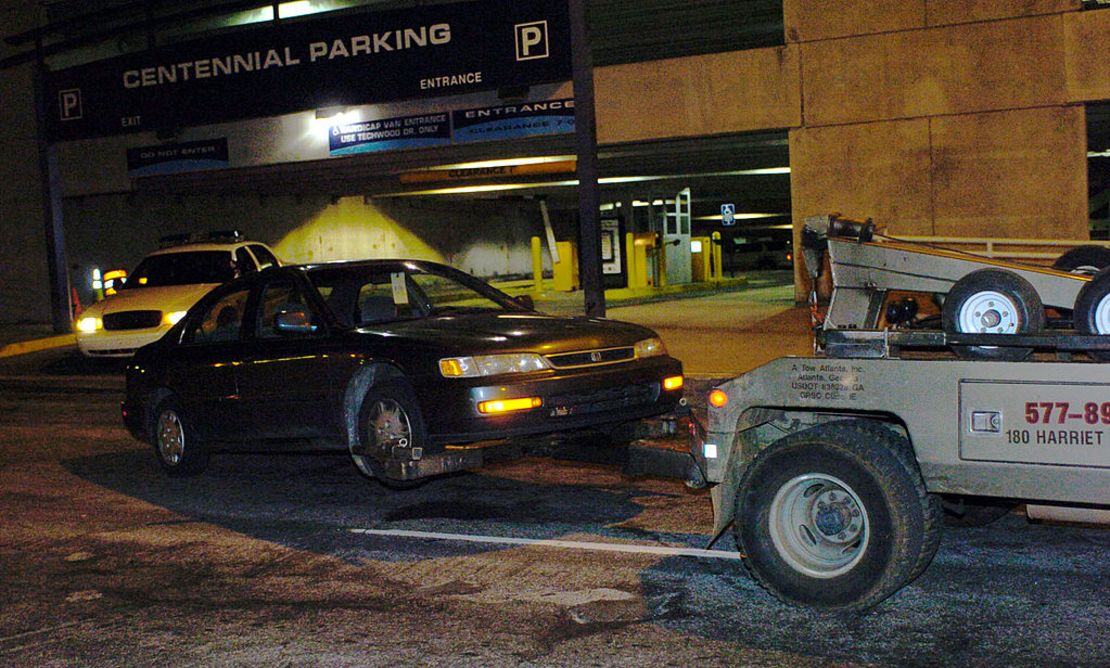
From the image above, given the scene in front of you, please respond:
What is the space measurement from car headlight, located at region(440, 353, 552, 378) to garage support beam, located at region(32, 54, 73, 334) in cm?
1794

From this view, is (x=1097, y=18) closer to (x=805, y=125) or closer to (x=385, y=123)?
(x=805, y=125)

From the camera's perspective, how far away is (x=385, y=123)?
21.2m

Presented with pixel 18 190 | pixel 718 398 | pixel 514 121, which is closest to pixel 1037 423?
pixel 718 398

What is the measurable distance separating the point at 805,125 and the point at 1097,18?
4.12 m

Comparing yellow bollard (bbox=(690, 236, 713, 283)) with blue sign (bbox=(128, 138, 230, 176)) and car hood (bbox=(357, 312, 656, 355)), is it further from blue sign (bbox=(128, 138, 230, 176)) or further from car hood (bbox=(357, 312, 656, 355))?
car hood (bbox=(357, 312, 656, 355))

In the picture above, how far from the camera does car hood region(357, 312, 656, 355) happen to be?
24.5 feet

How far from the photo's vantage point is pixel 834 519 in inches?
209

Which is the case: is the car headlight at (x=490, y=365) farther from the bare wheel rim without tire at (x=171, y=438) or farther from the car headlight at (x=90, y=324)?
the car headlight at (x=90, y=324)

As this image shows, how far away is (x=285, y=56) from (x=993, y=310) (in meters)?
18.1

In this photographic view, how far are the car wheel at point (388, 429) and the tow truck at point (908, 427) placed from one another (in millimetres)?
2274

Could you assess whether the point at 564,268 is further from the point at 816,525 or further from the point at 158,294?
the point at 816,525

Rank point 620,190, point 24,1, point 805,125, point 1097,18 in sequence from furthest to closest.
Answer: point 620,190 < point 24,1 < point 805,125 < point 1097,18

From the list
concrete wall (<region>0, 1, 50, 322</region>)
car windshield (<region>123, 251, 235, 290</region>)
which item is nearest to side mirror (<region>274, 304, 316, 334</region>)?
car windshield (<region>123, 251, 235, 290</region>)

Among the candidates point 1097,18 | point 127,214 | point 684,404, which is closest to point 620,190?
point 127,214
